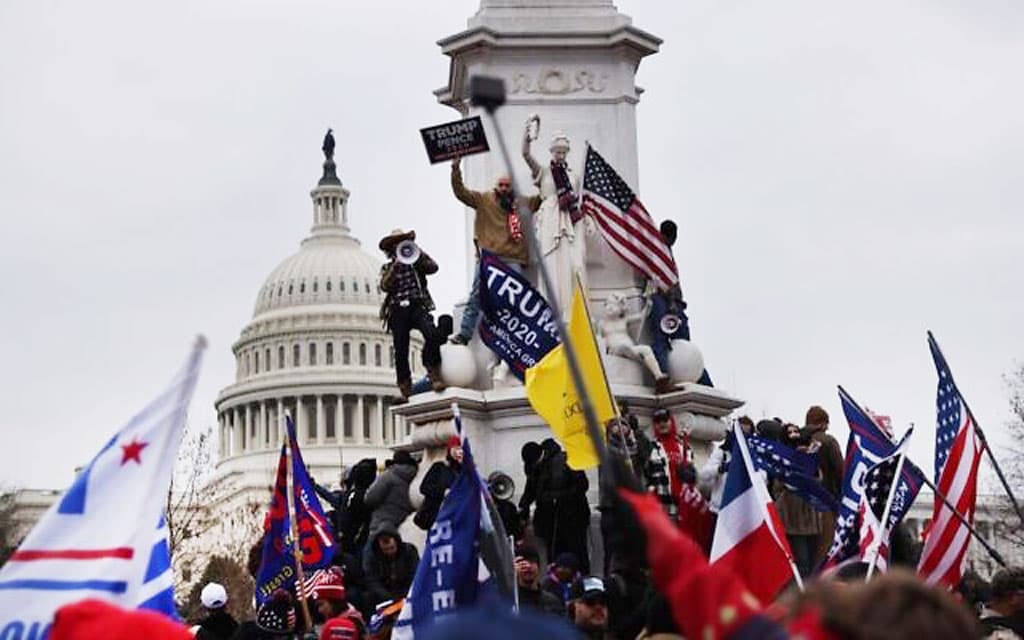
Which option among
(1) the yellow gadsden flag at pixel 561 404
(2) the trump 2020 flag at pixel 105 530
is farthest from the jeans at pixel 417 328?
(2) the trump 2020 flag at pixel 105 530

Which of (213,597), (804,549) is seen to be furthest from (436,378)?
(213,597)

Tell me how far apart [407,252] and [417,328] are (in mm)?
875

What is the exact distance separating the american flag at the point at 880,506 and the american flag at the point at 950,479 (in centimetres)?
24

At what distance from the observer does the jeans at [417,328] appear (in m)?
20.6

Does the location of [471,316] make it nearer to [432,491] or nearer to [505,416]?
[505,416]

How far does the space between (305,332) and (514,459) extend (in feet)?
420

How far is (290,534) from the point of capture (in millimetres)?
14461

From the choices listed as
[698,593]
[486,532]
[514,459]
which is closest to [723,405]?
[514,459]

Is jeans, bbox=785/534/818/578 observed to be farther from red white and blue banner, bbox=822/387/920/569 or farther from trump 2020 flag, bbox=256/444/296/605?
trump 2020 flag, bbox=256/444/296/605

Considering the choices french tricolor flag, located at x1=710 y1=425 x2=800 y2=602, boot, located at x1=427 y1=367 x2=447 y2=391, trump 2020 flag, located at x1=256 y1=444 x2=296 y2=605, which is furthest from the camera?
boot, located at x1=427 y1=367 x2=447 y2=391

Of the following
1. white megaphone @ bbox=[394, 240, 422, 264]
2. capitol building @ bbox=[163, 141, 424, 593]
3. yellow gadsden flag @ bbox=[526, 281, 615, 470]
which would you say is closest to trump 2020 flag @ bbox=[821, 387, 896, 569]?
yellow gadsden flag @ bbox=[526, 281, 615, 470]

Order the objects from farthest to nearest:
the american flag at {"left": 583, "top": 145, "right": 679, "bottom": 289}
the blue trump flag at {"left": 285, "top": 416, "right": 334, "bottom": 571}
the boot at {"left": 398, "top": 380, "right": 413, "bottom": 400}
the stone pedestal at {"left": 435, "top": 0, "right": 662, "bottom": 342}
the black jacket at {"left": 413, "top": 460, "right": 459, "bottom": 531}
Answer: the stone pedestal at {"left": 435, "top": 0, "right": 662, "bottom": 342}
the boot at {"left": 398, "top": 380, "right": 413, "bottom": 400}
the american flag at {"left": 583, "top": 145, "right": 679, "bottom": 289}
the black jacket at {"left": 413, "top": 460, "right": 459, "bottom": 531}
the blue trump flag at {"left": 285, "top": 416, "right": 334, "bottom": 571}

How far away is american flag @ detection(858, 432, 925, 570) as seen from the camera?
11.8 metres

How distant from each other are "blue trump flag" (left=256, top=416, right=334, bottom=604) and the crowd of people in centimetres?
22
